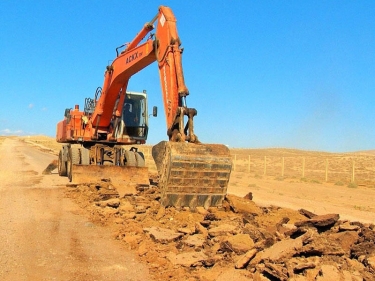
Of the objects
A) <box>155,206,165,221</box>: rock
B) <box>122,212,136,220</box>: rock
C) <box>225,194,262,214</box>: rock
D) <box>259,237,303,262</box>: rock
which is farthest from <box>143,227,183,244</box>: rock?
<box>225,194,262,214</box>: rock

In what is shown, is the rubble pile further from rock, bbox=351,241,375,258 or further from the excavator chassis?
the excavator chassis

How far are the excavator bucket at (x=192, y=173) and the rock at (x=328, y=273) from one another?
4.16 m

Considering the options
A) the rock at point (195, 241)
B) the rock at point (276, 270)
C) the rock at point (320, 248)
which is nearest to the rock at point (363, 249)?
the rock at point (320, 248)

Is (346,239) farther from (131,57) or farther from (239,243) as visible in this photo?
(131,57)

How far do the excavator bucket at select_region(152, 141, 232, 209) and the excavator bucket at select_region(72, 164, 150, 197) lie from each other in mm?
5172

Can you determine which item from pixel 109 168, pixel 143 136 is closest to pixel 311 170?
pixel 143 136

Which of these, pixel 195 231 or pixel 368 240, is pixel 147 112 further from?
pixel 368 240

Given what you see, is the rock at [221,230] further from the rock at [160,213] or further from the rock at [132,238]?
the rock at [160,213]

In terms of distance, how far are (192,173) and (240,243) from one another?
9.01ft

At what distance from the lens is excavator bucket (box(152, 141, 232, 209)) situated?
339 inches

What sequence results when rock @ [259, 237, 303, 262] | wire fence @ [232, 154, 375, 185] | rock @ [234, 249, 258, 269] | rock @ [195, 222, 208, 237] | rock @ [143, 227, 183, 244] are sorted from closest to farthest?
rock @ [259, 237, 303, 262] → rock @ [234, 249, 258, 269] → rock @ [143, 227, 183, 244] → rock @ [195, 222, 208, 237] → wire fence @ [232, 154, 375, 185]

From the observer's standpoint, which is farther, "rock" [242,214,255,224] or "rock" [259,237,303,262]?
"rock" [242,214,255,224]

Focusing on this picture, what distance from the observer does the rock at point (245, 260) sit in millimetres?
5379

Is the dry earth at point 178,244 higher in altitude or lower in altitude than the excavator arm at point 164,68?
lower
